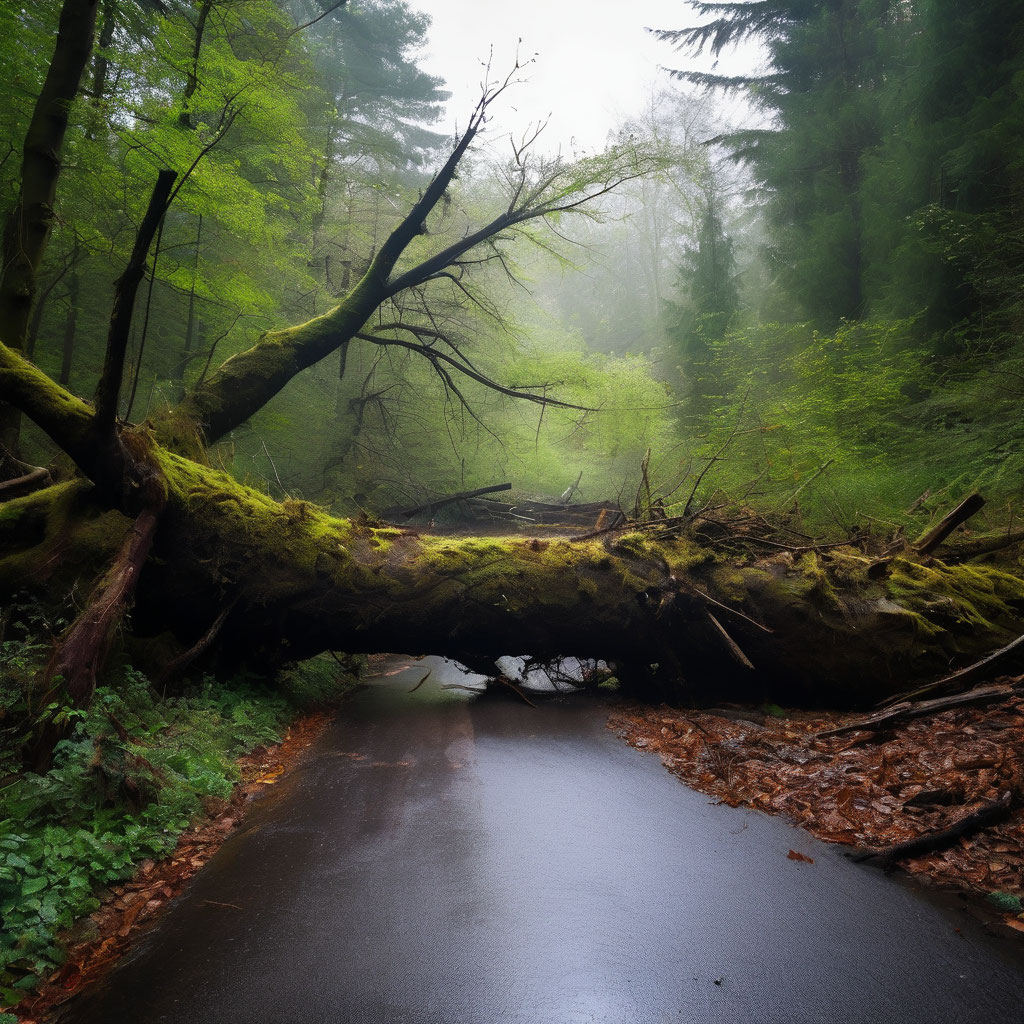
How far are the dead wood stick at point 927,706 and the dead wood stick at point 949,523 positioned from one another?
2197 mm

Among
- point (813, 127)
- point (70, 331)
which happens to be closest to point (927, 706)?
point (70, 331)

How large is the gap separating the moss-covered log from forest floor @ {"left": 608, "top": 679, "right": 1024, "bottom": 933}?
88 centimetres

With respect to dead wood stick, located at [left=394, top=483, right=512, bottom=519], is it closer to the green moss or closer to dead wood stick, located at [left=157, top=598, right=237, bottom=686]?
dead wood stick, located at [left=157, top=598, right=237, bottom=686]

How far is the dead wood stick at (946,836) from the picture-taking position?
299 cm

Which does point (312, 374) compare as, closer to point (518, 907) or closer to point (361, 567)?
point (361, 567)

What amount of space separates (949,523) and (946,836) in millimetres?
4565

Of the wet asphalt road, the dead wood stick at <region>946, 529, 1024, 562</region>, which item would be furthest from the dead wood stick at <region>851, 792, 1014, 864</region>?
the dead wood stick at <region>946, 529, 1024, 562</region>

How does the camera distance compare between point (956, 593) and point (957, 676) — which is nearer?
point (957, 676)

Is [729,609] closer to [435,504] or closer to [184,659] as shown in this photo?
[184,659]

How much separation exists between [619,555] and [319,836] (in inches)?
169

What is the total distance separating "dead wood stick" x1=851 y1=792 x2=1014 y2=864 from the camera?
2.99 m

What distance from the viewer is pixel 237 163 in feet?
28.8

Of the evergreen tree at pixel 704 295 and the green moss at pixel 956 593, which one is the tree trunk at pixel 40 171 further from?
the evergreen tree at pixel 704 295

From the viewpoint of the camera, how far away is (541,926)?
2582 millimetres
